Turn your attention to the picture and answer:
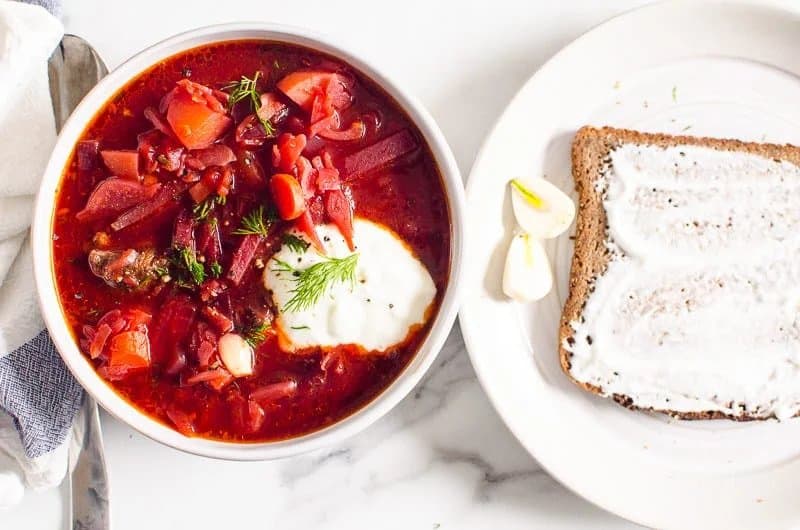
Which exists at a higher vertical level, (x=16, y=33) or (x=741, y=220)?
(x=16, y=33)

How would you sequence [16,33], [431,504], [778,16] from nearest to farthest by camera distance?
[16,33] → [778,16] → [431,504]

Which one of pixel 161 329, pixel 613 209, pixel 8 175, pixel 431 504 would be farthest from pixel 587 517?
pixel 8 175

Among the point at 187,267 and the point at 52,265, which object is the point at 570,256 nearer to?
the point at 187,267

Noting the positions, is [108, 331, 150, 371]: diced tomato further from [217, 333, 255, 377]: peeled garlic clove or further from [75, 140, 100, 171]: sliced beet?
[75, 140, 100, 171]: sliced beet

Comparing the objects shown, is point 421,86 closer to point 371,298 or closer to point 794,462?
point 371,298

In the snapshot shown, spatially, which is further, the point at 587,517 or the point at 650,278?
the point at 587,517

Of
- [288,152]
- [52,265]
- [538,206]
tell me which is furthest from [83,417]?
[538,206]

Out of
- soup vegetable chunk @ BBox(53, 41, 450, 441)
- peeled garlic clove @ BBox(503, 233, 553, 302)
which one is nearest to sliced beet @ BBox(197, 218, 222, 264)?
soup vegetable chunk @ BBox(53, 41, 450, 441)
